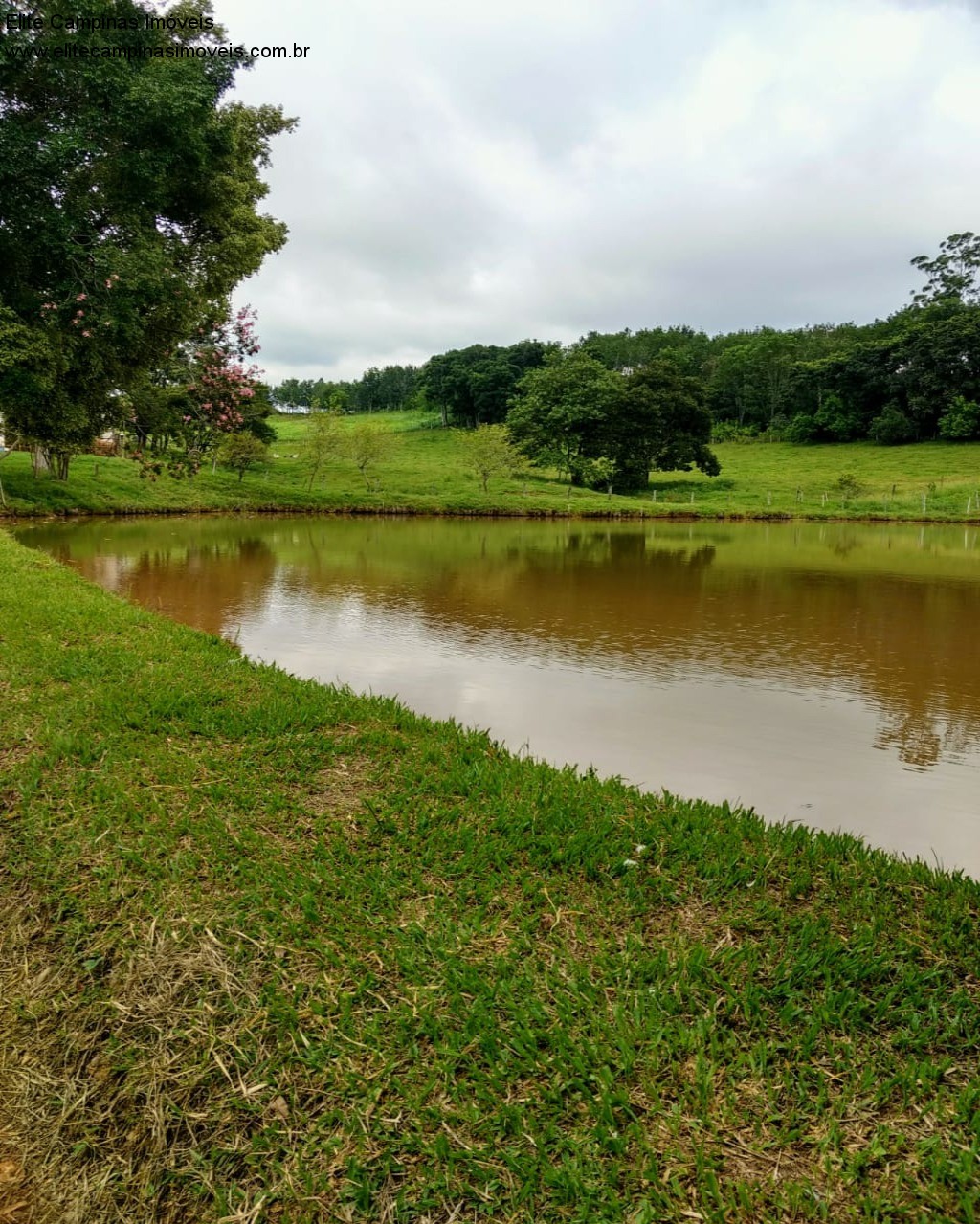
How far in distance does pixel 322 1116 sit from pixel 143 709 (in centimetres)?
353

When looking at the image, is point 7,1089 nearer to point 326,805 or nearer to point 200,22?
point 326,805

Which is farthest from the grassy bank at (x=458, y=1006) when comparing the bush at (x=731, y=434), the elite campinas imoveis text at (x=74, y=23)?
the bush at (x=731, y=434)

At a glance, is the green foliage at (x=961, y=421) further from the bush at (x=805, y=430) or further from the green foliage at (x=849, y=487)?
the green foliage at (x=849, y=487)

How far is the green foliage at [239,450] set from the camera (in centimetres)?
3816

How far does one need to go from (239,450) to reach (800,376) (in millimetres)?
54125

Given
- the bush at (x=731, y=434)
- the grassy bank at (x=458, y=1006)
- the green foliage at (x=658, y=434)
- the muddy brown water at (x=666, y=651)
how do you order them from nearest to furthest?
the grassy bank at (x=458, y=1006), the muddy brown water at (x=666, y=651), the green foliage at (x=658, y=434), the bush at (x=731, y=434)

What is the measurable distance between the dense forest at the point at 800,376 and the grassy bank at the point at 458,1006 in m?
47.4

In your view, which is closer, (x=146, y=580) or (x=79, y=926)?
(x=79, y=926)

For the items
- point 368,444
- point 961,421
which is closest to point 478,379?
point 368,444

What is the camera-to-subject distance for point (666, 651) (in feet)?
30.5

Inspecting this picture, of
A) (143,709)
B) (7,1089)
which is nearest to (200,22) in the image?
(143,709)

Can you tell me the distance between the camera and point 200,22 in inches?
586

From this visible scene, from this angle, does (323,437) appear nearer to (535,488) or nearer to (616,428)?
(535,488)

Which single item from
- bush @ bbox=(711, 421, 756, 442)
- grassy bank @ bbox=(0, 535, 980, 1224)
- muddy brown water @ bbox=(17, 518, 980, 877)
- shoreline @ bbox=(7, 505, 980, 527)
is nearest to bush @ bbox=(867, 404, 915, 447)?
bush @ bbox=(711, 421, 756, 442)
